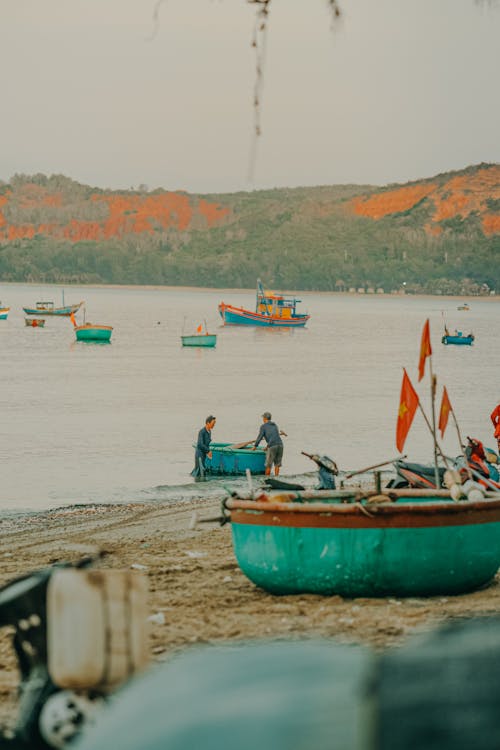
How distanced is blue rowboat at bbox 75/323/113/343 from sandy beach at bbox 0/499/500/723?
290 ft

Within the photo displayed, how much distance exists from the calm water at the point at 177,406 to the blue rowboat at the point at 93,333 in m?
0.99

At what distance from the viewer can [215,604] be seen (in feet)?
35.8

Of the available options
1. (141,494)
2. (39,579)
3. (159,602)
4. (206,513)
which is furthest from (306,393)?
(39,579)

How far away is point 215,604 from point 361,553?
1.55 m

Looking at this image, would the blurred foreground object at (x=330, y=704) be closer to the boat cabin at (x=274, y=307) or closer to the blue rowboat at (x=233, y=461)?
the blue rowboat at (x=233, y=461)

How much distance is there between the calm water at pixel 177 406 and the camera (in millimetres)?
30469

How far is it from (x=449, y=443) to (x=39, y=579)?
114ft

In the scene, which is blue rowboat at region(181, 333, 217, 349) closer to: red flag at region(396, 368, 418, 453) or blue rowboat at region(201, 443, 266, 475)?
blue rowboat at region(201, 443, 266, 475)

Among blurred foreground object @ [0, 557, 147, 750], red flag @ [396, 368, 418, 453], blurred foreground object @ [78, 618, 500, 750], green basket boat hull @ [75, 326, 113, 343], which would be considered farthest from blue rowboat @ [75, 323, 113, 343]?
blurred foreground object @ [78, 618, 500, 750]

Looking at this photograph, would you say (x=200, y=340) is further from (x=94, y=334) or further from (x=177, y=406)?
(x=177, y=406)

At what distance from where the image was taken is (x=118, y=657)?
339 centimetres

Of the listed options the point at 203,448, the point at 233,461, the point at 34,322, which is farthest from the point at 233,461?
the point at 34,322

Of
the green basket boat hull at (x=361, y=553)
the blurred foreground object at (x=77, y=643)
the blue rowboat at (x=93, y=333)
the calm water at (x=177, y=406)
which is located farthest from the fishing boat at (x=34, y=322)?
the blurred foreground object at (x=77, y=643)

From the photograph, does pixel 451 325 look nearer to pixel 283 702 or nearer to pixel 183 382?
pixel 183 382
